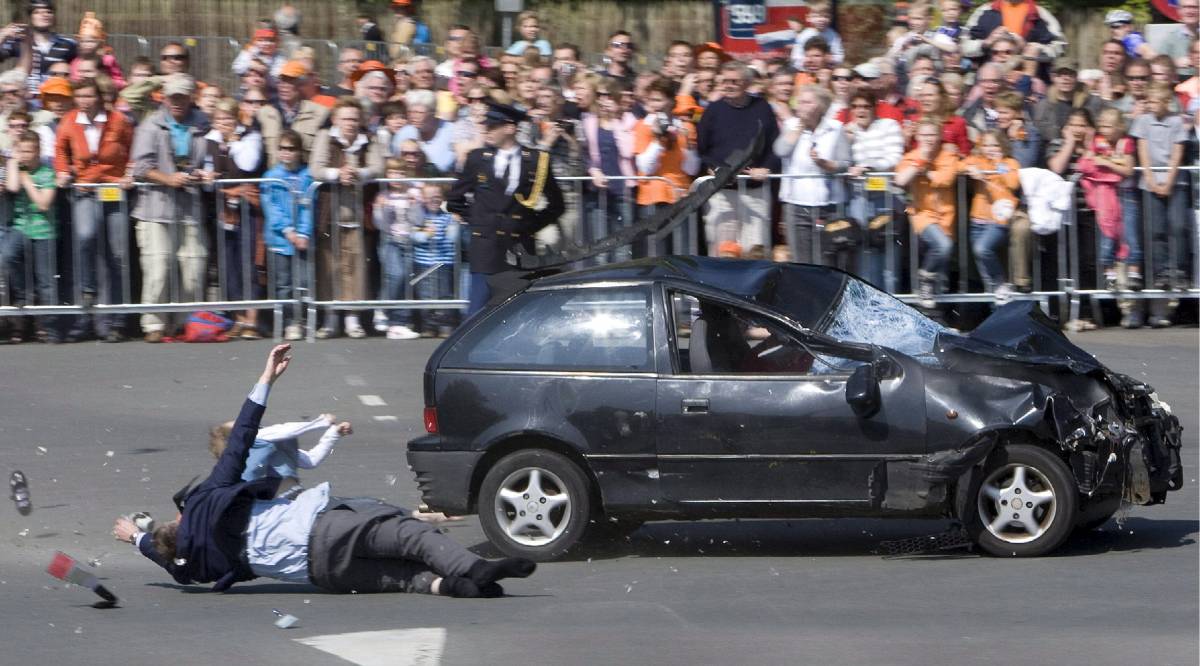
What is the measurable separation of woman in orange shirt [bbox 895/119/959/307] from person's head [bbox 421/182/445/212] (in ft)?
12.4

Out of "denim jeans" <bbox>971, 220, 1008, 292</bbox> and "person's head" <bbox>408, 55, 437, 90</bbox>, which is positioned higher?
"person's head" <bbox>408, 55, 437, 90</bbox>

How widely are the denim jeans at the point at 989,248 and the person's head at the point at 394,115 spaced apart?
4877 mm

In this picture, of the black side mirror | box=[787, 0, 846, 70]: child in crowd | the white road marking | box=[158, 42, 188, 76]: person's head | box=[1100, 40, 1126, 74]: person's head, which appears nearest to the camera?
the white road marking

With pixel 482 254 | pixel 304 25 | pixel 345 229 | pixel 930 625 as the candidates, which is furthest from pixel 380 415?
pixel 304 25

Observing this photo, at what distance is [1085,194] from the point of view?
A: 1593cm

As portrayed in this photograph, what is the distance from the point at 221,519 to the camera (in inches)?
349

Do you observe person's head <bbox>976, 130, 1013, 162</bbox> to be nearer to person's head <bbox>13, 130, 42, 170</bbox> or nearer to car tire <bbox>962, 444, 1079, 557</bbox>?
car tire <bbox>962, 444, 1079, 557</bbox>

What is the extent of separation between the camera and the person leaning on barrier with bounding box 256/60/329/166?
16.0 metres

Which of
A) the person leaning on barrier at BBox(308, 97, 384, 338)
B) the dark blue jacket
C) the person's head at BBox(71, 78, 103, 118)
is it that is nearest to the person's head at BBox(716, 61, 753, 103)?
the person leaning on barrier at BBox(308, 97, 384, 338)

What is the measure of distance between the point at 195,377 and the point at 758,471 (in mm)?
6468

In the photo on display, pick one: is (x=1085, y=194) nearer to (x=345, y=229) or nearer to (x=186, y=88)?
(x=345, y=229)

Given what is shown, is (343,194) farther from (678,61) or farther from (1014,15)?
(1014,15)

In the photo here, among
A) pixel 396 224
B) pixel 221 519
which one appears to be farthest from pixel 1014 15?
pixel 221 519

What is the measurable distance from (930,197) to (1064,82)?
2114mm
